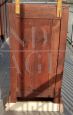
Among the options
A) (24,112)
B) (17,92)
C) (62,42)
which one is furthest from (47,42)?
(24,112)

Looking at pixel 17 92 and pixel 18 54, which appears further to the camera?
pixel 17 92

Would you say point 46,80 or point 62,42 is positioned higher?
point 62,42

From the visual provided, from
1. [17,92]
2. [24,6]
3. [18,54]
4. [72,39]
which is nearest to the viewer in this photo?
[24,6]

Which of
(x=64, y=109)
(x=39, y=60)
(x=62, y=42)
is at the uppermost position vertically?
(x=62, y=42)

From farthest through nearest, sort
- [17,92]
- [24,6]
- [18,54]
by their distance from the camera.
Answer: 1. [17,92]
2. [18,54]
3. [24,6]

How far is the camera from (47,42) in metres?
4.11

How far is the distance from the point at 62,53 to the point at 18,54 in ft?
2.60

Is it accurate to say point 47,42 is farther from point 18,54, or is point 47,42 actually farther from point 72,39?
point 72,39

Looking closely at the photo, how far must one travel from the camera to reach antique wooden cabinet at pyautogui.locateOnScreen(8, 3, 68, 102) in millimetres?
3920

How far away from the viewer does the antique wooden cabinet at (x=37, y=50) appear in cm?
392

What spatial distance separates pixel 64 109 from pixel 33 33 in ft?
5.52

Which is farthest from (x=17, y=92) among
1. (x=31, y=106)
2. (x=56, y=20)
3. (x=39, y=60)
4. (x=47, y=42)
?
(x=56, y=20)

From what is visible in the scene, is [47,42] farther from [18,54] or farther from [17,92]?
[17,92]

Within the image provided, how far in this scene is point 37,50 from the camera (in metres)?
4.16
